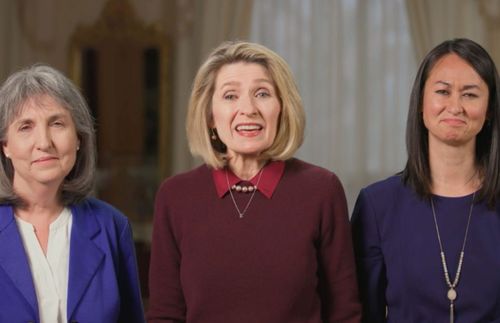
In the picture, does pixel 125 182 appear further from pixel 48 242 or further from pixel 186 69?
pixel 48 242

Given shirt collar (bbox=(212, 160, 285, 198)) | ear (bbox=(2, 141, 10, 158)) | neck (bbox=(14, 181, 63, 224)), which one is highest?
ear (bbox=(2, 141, 10, 158))

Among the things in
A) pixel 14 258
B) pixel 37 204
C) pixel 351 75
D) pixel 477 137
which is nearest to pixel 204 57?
pixel 351 75

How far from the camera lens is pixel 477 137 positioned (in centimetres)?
277

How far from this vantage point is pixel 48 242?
96.1 inches

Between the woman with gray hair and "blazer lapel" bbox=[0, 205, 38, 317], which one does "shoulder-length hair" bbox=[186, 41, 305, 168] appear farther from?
"blazer lapel" bbox=[0, 205, 38, 317]

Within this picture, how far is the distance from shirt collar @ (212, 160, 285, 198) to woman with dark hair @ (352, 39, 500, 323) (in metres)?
0.35

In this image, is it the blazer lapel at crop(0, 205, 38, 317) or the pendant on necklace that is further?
the pendant on necklace

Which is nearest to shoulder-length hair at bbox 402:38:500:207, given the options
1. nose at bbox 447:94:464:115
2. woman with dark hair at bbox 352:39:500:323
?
woman with dark hair at bbox 352:39:500:323

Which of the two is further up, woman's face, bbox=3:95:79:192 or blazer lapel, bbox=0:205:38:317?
woman's face, bbox=3:95:79:192

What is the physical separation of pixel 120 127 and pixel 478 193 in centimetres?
549

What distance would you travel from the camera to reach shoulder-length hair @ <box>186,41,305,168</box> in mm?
2582

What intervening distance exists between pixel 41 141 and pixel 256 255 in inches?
27.9

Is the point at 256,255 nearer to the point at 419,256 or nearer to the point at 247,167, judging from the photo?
the point at 247,167

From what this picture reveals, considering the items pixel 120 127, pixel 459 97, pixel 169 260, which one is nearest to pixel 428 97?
pixel 459 97
